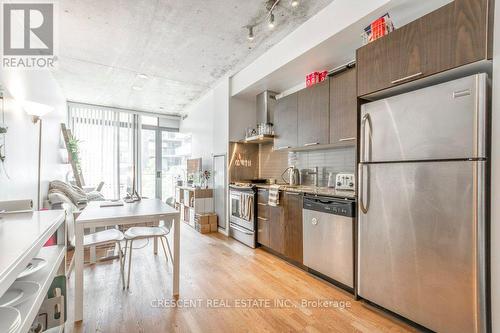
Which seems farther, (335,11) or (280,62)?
(280,62)

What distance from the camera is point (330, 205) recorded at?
2369mm

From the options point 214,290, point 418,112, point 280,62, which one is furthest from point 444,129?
point 214,290

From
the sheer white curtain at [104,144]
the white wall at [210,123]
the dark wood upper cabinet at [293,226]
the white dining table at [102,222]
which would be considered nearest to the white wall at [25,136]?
the white dining table at [102,222]

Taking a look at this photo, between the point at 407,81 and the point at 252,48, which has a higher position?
the point at 252,48

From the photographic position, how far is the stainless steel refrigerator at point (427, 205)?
55.0 inches

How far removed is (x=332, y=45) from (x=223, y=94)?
2458 millimetres

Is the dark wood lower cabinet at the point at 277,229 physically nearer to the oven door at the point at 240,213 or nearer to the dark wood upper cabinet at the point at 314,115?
the oven door at the point at 240,213

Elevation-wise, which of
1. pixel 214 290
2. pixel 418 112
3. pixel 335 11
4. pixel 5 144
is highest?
pixel 335 11

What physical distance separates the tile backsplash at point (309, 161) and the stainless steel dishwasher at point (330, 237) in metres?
0.72

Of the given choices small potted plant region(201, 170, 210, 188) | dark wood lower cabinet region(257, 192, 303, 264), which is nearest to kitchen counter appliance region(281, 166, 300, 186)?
dark wood lower cabinet region(257, 192, 303, 264)

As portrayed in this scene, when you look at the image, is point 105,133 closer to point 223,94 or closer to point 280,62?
point 223,94

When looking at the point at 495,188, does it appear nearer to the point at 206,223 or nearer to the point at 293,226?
the point at 293,226

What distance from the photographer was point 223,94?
4.52m

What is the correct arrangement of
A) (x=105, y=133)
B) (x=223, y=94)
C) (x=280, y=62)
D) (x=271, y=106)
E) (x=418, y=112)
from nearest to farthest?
(x=418, y=112), (x=280, y=62), (x=271, y=106), (x=223, y=94), (x=105, y=133)
